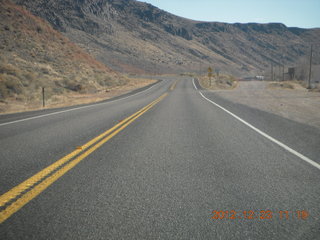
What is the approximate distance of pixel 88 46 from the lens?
287 feet

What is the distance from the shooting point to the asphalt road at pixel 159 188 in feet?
6.99

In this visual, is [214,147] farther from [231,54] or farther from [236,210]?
[231,54]

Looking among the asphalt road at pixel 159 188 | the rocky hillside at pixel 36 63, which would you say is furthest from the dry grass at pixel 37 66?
the asphalt road at pixel 159 188

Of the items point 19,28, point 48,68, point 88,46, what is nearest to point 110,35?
point 88,46

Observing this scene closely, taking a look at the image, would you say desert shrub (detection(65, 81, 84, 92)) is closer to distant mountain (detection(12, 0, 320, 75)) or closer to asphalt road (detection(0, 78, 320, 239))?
asphalt road (detection(0, 78, 320, 239))

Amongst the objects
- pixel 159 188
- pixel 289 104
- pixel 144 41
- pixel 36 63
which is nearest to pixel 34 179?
pixel 159 188

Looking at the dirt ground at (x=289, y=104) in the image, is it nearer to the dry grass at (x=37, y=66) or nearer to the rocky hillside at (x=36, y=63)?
the dry grass at (x=37, y=66)

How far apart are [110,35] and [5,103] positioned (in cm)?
10012

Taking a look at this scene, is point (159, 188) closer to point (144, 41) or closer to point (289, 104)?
point (289, 104)

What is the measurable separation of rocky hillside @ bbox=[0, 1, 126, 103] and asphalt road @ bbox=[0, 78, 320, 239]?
14.8 meters

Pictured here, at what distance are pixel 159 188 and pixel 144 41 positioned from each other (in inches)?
5179
